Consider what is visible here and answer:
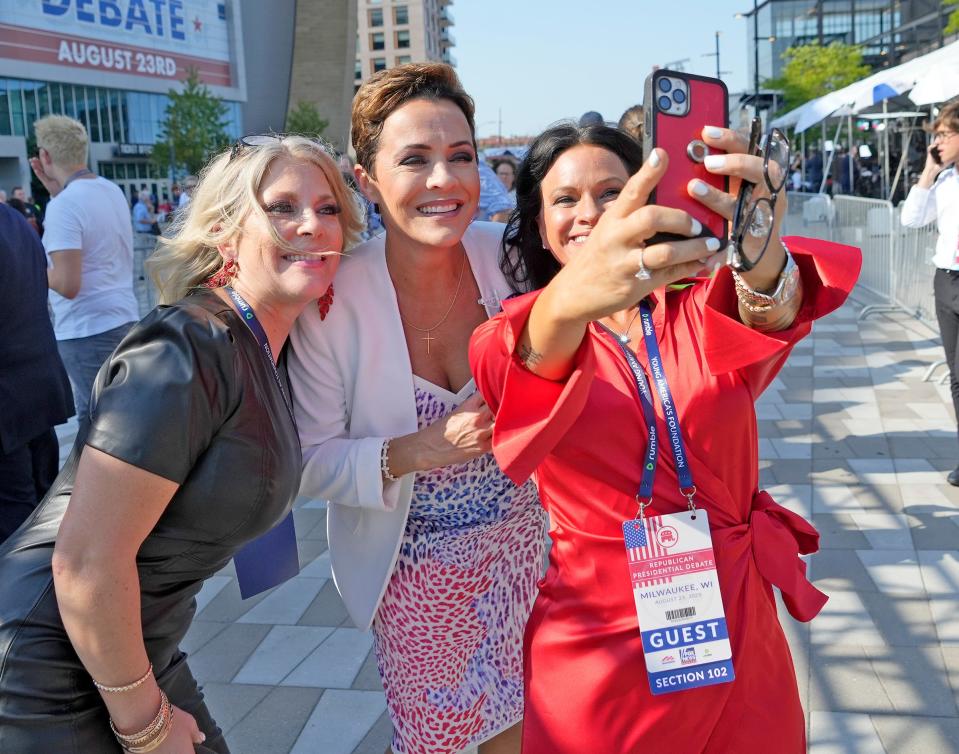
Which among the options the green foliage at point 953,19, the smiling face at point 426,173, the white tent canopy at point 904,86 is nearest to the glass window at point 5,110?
the white tent canopy at point 904,86

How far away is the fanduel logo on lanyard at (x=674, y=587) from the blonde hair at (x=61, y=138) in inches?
192

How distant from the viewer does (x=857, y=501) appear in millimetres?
5195

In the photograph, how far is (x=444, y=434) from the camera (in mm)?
2055

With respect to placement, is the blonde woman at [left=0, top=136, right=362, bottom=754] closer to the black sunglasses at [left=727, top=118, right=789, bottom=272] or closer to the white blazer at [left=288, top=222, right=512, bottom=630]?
the white blazer at [left=288, top=222, right=512, bottom=630]

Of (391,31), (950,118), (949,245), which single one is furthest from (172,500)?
(391,31)

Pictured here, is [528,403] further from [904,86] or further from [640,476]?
[904,86]

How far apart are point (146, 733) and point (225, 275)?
37.1 inches

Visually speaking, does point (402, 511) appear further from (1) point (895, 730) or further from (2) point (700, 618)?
(1) point (895, 730)

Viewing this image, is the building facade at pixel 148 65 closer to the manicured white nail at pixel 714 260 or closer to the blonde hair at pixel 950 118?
the blonde hair at pixel 950 118

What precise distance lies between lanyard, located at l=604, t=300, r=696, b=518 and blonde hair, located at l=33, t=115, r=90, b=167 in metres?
4.82

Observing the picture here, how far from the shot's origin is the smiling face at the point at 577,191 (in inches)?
73.9

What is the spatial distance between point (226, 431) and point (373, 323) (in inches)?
24.8

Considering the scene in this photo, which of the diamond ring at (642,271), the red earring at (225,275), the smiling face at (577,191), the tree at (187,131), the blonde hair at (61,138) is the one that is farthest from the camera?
the tree at (187,131)

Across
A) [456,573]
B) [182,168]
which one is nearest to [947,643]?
[456,573]
